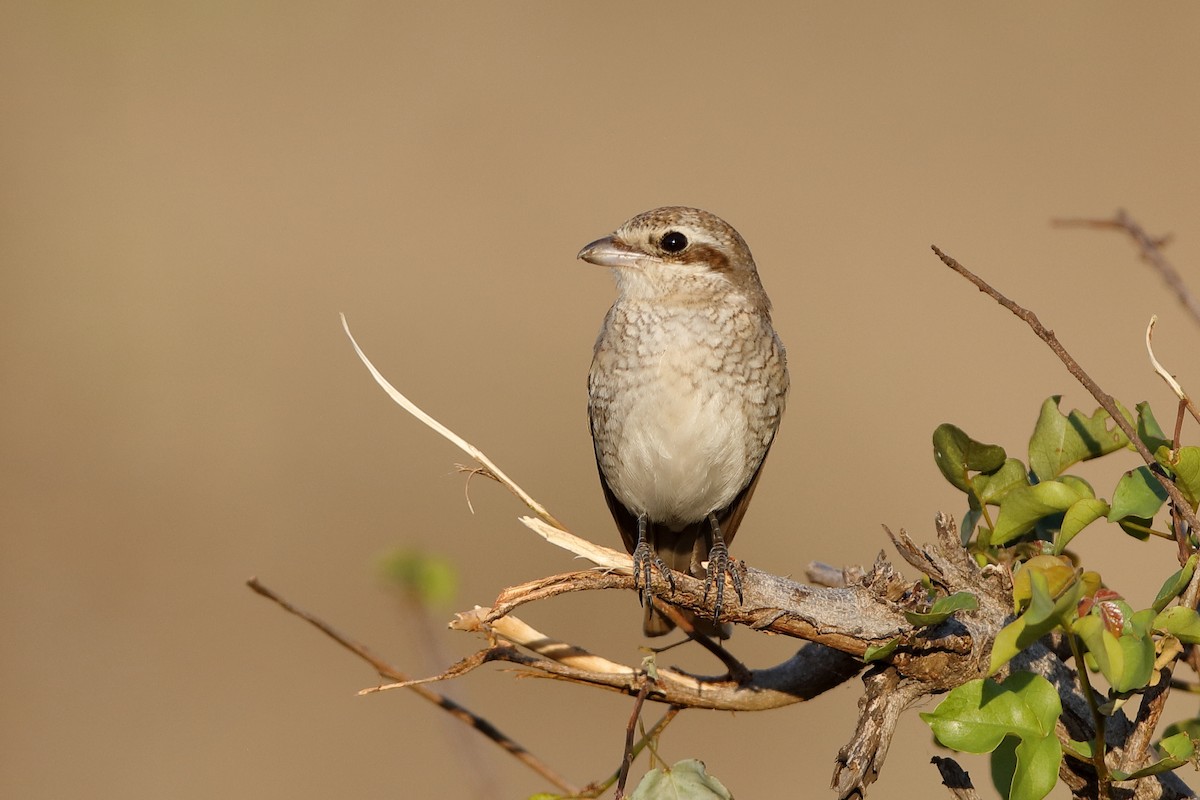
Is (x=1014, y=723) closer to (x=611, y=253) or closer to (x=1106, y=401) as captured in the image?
(x=1106, y=401)

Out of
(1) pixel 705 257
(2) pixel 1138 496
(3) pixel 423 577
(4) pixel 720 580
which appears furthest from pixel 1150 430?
(1) pixel 705 257

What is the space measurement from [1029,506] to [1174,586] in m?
0.45

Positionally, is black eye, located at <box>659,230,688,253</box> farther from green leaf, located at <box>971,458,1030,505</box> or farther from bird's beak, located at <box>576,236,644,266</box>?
green leaf, located at <box>971,458,1030,505</box>

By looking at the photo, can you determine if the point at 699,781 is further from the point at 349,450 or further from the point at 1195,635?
the point at 349,450

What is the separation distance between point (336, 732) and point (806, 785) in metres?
3.11

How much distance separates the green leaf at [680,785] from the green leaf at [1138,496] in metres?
0.94

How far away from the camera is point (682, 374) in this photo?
4.63 metres

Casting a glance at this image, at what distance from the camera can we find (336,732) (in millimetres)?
8328

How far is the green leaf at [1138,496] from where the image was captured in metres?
2.44

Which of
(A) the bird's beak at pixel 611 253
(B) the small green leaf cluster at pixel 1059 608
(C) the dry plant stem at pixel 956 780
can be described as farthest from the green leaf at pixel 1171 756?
(A) the bird's beak at pixel 611 253

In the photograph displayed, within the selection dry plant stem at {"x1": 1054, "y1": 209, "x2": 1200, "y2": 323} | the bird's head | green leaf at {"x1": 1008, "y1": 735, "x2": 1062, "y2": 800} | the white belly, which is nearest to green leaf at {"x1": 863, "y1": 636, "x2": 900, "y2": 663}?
green leaf at {"x1": 1008, "y1": 735, "x2": 1062, "y2": 800}

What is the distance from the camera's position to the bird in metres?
4.64

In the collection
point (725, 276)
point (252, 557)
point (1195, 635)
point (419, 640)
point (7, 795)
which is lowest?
point (7, 795)

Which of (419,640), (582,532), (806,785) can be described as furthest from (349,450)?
(419,640)
